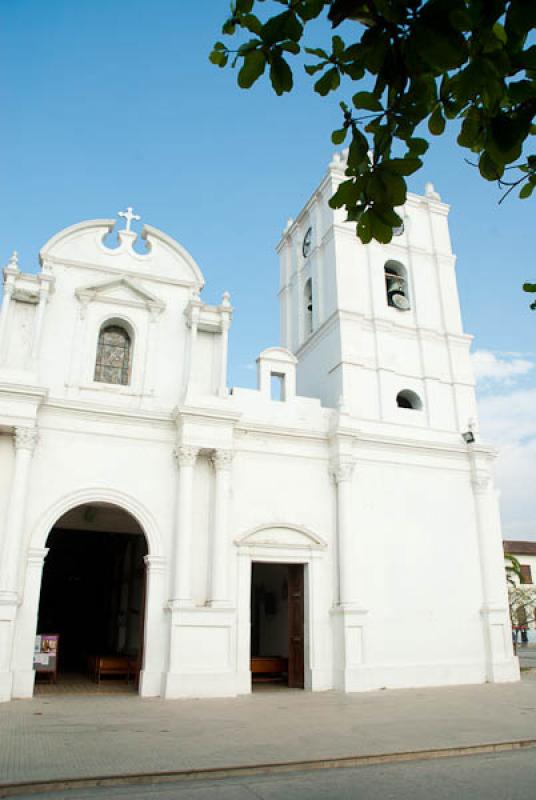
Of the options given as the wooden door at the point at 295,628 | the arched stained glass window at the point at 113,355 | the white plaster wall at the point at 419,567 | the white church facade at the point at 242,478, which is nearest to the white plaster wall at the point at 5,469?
the white church facade at the point at 242,478

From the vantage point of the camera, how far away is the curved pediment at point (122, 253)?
15664mm

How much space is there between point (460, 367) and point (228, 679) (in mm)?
11211

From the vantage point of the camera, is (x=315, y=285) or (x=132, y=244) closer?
(x=132, y=244)

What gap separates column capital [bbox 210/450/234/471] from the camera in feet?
47.7

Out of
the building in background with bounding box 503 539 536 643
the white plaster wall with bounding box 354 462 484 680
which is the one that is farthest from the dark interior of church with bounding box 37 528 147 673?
Answer: the building in background with bounding box 503 539 536 643

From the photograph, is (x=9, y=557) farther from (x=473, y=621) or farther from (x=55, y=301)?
(x=473, y=621)

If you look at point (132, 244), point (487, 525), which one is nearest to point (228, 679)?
point (487, 525)

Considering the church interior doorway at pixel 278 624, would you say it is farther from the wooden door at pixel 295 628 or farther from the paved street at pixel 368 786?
the paved street at pixel 368 786

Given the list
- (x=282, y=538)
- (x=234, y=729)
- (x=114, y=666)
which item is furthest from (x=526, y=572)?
(x=234, y=729)

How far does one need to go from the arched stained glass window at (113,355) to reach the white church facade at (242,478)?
51mm

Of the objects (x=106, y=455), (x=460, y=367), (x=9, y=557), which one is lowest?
(x=9, y=557)

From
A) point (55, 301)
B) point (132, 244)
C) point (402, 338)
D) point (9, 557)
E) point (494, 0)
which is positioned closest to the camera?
point (494, 0)

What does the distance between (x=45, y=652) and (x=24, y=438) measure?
15.1 feet

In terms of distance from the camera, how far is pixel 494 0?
2.43 m
